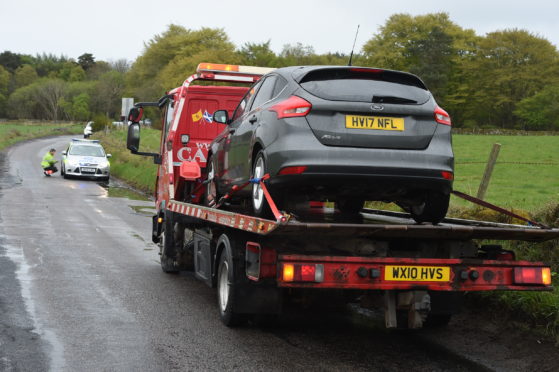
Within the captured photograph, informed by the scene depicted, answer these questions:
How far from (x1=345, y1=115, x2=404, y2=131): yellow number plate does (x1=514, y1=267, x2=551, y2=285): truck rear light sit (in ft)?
5.10

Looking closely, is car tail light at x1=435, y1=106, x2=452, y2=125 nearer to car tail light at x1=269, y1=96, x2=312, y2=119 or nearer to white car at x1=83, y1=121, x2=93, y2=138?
car tail light at x1=269, y1=96, x2=312, y2=119

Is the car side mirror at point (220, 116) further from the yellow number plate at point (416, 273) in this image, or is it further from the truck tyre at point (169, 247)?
the yellow number plate at point (416, 273)

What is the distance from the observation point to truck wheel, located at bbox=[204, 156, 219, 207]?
9.14 m

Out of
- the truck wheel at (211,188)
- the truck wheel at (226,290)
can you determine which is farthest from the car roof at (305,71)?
the truck wheel at (211,188)

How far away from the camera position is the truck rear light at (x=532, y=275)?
6250 mm

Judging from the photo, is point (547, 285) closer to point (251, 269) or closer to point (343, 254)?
point (343, 254)

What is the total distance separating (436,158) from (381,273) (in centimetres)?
117

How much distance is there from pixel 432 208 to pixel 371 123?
3.60 ft

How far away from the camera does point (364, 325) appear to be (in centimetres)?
759

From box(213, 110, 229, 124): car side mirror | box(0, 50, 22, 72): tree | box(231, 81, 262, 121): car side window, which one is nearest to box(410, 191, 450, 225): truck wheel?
A: box(231, 81, 262, 121): car side window

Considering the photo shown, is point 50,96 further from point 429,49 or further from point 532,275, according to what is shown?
point 532,275

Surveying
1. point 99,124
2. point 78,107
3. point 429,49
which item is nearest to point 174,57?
point 78,107

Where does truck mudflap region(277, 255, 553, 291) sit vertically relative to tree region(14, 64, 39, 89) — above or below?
below

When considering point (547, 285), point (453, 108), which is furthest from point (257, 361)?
point (453, 108)
